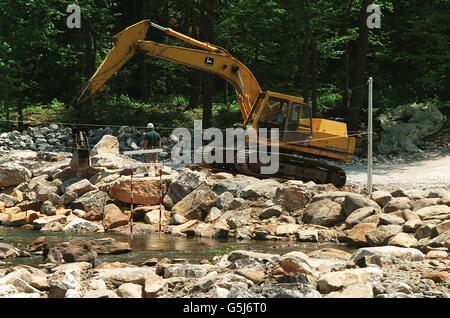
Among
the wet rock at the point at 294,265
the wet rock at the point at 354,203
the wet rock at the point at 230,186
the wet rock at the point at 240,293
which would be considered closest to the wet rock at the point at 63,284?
the wet rock at the point at 240,293

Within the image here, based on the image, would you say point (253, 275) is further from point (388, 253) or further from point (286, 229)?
point (286, 229)

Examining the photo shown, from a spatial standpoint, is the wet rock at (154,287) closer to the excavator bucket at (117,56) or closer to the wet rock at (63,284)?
the wet rock at (63,284)

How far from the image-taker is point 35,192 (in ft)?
58.2

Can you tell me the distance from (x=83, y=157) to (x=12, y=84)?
27.8 feet

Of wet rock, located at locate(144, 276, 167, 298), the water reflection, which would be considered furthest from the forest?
wet rock, located at locate(144, 276, 167, 298)

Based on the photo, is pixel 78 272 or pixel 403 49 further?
pixel 403 49

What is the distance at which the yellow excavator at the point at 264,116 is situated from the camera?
19031mm

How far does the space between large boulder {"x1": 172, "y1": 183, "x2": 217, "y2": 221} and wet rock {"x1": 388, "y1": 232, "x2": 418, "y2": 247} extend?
444 centimetres

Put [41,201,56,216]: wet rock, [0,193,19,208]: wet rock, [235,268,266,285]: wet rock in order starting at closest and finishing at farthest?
[235,268,266,285]: wet rock → [41,201,56,216]: wet rock → [0,193,19,208]: wet rock

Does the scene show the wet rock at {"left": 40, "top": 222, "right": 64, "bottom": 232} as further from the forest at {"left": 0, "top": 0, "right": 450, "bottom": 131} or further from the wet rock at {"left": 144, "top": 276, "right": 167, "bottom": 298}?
the forest at {"left": 0, "top": 0, "right": 450, "bottom": 131}

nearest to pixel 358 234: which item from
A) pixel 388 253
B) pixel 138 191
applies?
pixel 388 253

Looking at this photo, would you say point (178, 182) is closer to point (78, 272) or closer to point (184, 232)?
point (184, 232)

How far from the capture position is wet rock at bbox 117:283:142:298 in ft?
27.9
